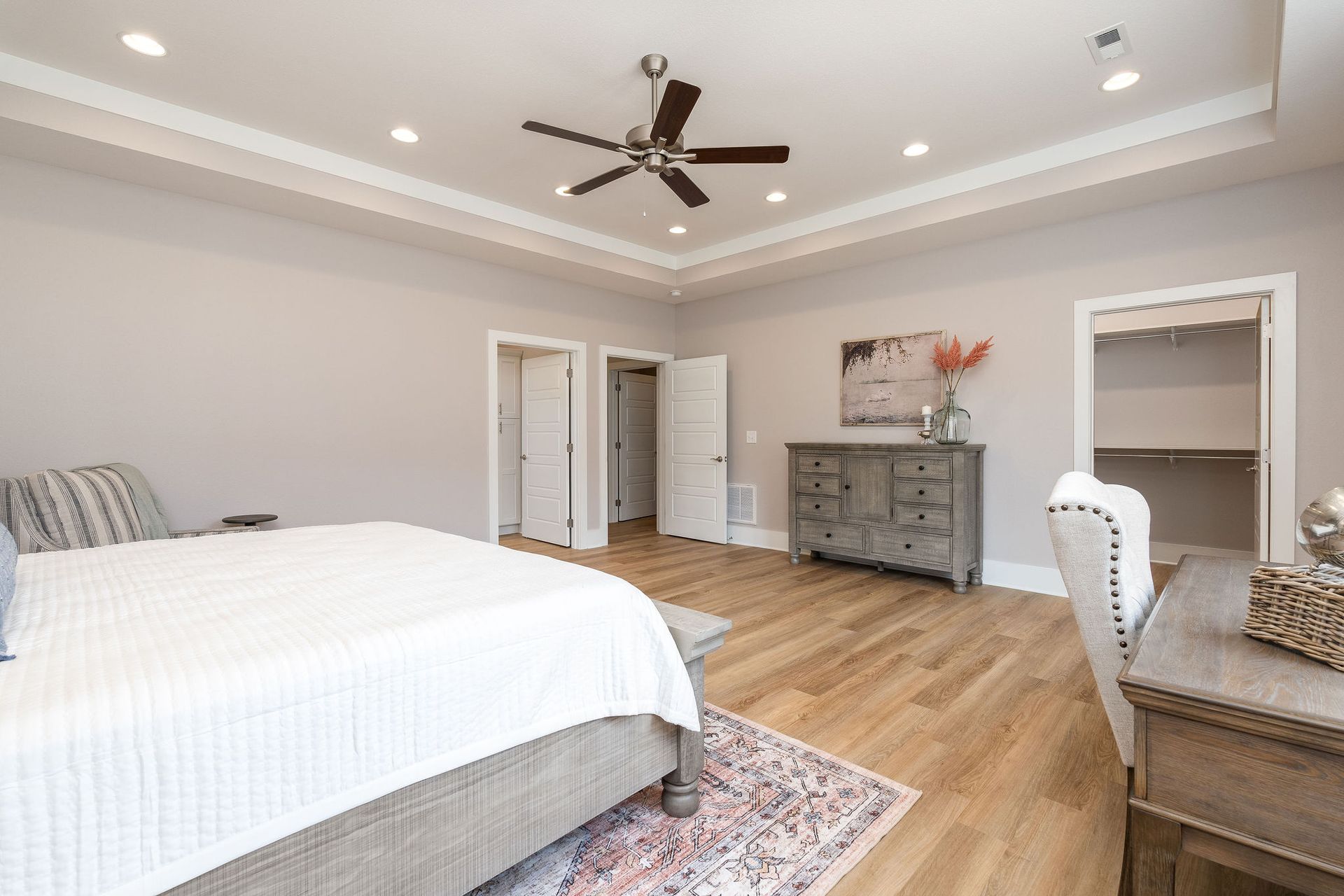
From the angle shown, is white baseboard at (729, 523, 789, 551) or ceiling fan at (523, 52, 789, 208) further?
white baseboard at (729, 523, 789, 551)

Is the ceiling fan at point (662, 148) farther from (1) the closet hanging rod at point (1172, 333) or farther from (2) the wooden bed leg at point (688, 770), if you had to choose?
(1) the closet hanging rod at point (1172, 333)

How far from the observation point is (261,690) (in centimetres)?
97

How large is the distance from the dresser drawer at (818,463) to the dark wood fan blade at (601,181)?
279cm

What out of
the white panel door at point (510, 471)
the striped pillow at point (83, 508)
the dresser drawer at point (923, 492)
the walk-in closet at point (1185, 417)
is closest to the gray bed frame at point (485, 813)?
the striped pillow at point (83, 508)

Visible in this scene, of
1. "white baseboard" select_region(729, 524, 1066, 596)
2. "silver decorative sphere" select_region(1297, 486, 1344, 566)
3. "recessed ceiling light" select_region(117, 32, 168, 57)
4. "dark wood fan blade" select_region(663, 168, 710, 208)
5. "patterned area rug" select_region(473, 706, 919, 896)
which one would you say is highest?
Answer: "recessed ceiling light" select_region(117, 32, 168, 57)

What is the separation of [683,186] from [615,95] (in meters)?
0.57

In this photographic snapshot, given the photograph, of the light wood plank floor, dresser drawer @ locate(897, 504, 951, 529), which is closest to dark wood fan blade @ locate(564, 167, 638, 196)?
the light wood plank floor

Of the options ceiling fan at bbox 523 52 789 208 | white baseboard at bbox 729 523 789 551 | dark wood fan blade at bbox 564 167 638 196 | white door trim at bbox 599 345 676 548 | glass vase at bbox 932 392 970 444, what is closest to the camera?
ceiling fan at bbox 523 52 789 208

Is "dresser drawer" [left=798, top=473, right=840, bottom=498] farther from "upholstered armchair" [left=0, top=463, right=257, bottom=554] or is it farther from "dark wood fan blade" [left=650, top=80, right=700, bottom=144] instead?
"upholstered armchair" [left=0, top=463, right=257, bottom=554]

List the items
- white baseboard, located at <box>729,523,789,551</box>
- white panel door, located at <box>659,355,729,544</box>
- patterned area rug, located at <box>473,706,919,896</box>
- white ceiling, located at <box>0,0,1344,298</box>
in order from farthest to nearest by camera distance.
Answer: white panel door, located at <box>659,355,729,544</box> → white baseboard, located at <box>729,523,789,551</box> → white ceiling, located at <box>0,0,1344,298</box> → patterned area rug, located at <box>473,706,919,896</box>

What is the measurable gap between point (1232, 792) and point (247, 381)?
4585mm

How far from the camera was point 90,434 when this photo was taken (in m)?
3.21

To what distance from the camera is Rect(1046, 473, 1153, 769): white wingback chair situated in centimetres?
127

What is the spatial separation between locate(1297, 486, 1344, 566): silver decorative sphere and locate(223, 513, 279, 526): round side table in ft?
13.9
